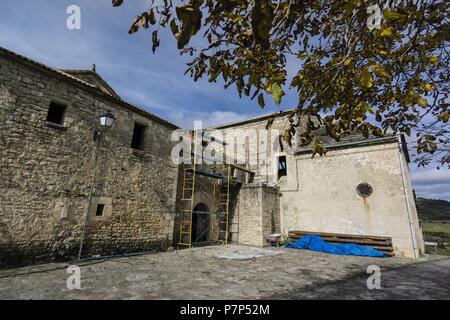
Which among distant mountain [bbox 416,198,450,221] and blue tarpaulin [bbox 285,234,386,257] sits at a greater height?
distant mountain [bbox 416,198,450,221]

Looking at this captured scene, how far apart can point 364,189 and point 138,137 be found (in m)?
9.48

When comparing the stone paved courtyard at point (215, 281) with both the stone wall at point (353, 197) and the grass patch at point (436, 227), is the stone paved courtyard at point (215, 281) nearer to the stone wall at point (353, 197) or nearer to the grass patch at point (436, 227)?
the stone wall at point (353, 197)

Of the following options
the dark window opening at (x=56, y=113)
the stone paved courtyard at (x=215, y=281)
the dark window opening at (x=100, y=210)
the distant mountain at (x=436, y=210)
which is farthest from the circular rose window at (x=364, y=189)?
the distant mountain at (x=436, y=210)

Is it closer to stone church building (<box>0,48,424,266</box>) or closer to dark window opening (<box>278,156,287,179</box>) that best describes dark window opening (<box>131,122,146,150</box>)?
stone church building (<box>0,48,424,266</box>)

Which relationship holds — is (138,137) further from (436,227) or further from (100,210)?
(436,227)

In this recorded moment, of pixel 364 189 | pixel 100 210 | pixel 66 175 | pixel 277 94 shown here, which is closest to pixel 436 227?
pixel 364 189

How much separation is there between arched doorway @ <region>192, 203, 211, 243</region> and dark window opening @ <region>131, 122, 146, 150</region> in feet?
12.6

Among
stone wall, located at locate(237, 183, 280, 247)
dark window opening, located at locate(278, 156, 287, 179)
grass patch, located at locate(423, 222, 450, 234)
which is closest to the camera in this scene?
stone wall, located at locate(237, 183, 280, 247)

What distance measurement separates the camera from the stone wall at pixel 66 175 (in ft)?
18.0

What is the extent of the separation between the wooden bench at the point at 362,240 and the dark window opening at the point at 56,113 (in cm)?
1043

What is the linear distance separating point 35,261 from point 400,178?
1215 cm

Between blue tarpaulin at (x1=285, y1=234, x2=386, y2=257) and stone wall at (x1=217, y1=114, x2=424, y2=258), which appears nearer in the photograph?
blue tarpaulin at (x1=285, y1=234, x2=386, y2=257)

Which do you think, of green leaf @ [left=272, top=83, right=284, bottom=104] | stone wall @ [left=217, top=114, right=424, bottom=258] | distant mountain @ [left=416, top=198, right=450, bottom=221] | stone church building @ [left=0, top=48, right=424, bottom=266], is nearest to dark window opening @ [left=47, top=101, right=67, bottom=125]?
stone church building @ [left=0, top=48, right=424, bottom=266]

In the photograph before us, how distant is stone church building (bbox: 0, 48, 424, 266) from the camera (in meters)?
5.65
